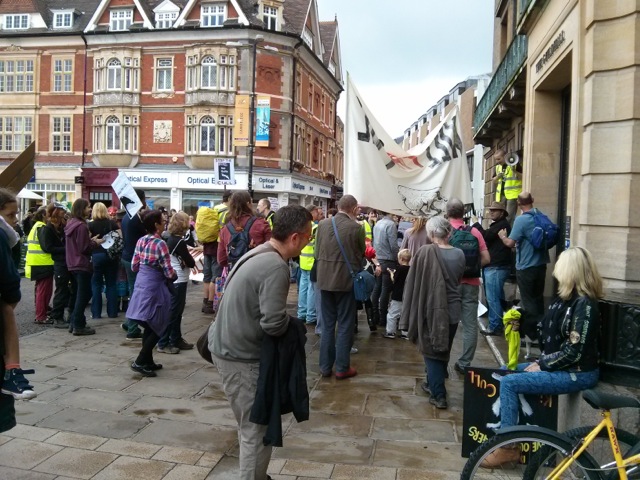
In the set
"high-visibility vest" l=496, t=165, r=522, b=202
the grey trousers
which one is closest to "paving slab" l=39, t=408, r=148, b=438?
the grey trousers

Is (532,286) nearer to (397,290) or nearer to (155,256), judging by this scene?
(397,290)

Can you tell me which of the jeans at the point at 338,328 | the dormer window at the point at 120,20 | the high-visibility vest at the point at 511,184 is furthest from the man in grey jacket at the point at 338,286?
the dormer window at the point at 120,20

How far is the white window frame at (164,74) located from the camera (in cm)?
3584

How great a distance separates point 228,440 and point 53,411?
1.71m

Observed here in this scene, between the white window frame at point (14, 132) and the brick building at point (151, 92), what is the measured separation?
0.06m

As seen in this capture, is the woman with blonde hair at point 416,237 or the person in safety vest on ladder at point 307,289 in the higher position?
the woman with blonde hair at point 416,237

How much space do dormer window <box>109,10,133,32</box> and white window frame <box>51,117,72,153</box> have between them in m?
6.31

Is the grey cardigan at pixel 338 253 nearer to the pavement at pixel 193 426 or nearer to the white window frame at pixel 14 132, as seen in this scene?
the pavement at pixel 193 426

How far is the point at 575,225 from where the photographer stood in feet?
21.5

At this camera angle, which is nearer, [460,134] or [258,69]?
[460,134]

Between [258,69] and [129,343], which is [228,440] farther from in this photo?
[258,69]

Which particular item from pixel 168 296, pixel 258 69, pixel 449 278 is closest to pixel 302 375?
pixel 449 278

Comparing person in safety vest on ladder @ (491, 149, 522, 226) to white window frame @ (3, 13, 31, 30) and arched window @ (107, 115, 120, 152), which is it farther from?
white window frame @ (3, 13, 31, 30)

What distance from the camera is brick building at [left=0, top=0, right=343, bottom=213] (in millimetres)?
35125
